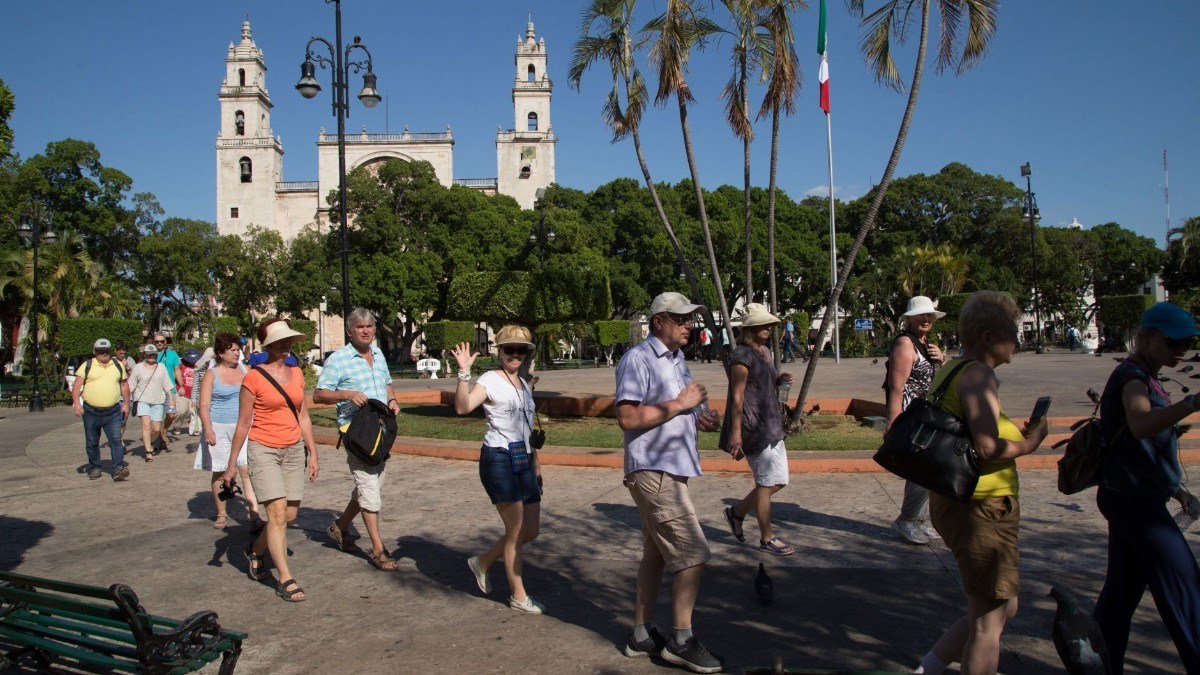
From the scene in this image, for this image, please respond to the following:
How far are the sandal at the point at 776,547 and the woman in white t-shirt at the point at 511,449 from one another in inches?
68.3

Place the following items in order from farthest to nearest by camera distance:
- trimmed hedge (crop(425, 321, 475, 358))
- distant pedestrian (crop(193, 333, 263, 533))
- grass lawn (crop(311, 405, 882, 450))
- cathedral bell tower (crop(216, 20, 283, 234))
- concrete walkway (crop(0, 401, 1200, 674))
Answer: cathedral bell tower (crop(216, 20, 283, 234)) → trimmed hedge (crop(425, 321, 475, 358)) → grass lawn (crop(311, 405, 882, 450)) → distant pedestrian (crop(193, 333, 263, 533)) → concrete walkway (crop(0, 401, 1200, 674))

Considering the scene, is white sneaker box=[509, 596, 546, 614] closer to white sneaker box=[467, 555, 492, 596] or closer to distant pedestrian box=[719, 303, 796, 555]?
white sneaker box=[467, 555, 492, 596]

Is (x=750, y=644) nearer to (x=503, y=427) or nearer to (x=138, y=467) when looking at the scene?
(x=503, y=427)

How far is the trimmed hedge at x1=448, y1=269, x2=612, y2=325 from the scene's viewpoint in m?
34.6

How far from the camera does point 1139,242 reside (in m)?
64.5

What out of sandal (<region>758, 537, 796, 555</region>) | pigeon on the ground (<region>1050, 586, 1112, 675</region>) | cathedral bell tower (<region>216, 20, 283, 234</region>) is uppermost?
cathedral bell tower (<region>216, 20, 283, 234</region>)

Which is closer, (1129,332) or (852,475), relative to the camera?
(852,475)

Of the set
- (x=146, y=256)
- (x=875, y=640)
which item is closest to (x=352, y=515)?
(x=875, y=640)

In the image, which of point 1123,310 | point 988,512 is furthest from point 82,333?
point 1123,310

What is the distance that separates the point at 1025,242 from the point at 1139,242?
2364cm

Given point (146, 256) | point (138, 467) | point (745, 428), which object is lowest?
point (138, 467)

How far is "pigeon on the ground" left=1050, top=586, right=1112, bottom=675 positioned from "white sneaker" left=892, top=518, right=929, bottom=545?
8.13ft

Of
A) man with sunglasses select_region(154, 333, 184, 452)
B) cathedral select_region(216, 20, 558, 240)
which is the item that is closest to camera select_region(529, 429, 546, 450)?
man with sunglasses select_region(154, 333, 184, 452)

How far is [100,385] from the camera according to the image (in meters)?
9.12
